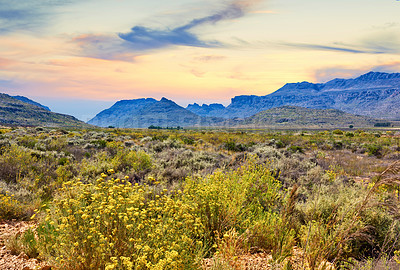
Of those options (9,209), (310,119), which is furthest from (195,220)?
(310,119)

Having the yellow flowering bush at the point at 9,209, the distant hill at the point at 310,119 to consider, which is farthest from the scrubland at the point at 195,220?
the distant hill at the point at 310,119

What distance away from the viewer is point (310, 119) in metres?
148

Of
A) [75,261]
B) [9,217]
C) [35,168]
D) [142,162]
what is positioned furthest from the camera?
[142,162]

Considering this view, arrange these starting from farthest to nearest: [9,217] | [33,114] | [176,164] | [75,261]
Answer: [33,114] → [176,164] → [9,217] → [75,261]

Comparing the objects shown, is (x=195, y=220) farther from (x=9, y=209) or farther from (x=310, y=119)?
(x=310, y=119)

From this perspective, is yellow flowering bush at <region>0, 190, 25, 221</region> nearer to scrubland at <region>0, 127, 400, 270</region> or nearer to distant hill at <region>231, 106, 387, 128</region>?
scrubland at <region>0, 127, 400, 270</region>

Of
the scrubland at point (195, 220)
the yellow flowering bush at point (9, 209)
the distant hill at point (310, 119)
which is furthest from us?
the distant hill at point (310, 119)

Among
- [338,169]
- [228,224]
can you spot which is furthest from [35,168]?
[338,169]

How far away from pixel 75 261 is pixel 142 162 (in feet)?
25.0

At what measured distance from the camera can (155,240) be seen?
300 cm

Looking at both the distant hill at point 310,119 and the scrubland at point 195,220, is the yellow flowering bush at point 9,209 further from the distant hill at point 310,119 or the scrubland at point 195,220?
the distant hill at point 310,119

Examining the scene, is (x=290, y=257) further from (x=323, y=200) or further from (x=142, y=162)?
(x=142, y=162)

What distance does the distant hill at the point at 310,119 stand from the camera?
432 feet

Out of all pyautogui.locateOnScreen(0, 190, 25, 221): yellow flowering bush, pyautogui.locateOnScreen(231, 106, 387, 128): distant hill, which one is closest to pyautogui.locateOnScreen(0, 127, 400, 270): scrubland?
pyautogui.locateOnScreen(0, 190, 25, 221): yellow flowering bush
